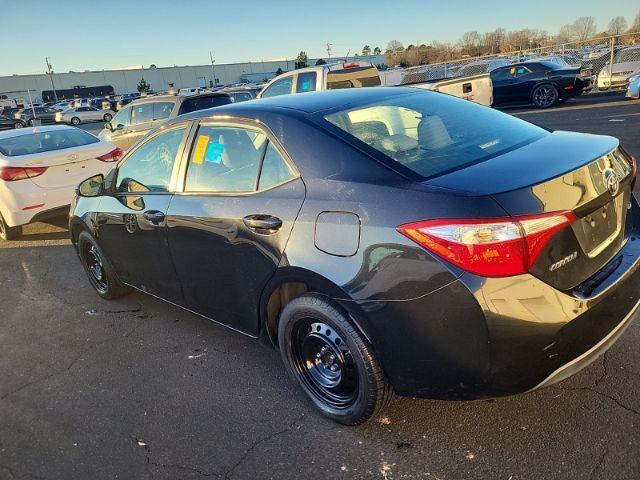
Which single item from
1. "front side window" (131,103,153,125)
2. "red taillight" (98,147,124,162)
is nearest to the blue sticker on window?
"red taillight" (98,147,124,162)

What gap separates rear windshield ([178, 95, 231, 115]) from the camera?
33.8 ft

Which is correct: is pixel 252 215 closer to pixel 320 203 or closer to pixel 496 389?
pixel 320 203

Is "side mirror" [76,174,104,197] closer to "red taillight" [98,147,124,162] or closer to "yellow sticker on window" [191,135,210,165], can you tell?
"yellow sticker on window" [191,135,210,165]

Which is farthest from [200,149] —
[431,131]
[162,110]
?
[162,110]

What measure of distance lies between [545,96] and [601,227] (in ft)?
52.9

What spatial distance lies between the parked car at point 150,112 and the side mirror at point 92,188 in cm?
594

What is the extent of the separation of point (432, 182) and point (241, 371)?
185 centimetres

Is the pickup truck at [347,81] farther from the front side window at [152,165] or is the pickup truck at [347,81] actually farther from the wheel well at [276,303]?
the wheel well at [276,303]

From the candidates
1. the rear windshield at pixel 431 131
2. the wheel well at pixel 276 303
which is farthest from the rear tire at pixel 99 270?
the rear windshield at pixel 431 131

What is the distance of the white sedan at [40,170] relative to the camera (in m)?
6.55

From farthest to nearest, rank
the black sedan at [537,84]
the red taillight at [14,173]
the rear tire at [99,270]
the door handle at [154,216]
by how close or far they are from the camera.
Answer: the black sedan at [537,84] → the red taillight at [14,173] → the rear tire at [99,270] → the door handle at [154,216]

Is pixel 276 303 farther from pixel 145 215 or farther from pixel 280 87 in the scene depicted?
pixel 280 87

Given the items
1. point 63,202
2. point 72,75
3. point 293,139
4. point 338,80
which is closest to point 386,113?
point 293,139

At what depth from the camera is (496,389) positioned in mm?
2160
